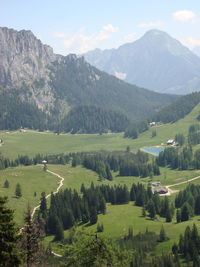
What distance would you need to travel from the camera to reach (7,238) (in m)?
50.4

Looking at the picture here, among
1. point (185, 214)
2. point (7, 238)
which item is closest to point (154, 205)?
point (185, 214)

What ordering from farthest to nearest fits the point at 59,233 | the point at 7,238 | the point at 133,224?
1. the point at 133,224
2. the point at 59,233
3. the point at 7,238

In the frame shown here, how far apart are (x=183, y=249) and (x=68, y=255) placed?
245 feet

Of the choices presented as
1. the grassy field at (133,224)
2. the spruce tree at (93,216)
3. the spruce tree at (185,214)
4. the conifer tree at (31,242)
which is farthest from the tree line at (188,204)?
the conifer tree at (31,242)

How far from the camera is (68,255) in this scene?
5862 cm

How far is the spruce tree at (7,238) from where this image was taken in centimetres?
4981

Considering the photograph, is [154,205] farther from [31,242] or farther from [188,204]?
[31,242]

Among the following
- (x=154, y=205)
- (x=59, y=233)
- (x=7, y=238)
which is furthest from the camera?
(x=154, y=205)

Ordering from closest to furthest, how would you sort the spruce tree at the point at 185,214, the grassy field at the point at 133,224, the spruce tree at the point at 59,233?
the grassy field at the point at 133,224, the spruce tree at the point at 59,233, the spruce tree at the point at 185,214

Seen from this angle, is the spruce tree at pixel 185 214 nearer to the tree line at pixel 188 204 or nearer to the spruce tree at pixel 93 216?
the tree line at pixel 188 204

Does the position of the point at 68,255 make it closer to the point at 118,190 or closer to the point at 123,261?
the point at 123,261

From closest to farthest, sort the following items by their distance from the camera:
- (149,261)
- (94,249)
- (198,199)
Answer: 1. (94,249)
2. (149,261)
3. (198,199)

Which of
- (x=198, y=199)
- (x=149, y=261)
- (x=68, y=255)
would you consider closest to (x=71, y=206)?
(x=198, y=199)

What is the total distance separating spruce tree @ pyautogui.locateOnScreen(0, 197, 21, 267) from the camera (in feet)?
163
